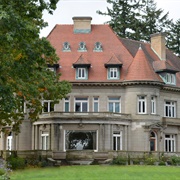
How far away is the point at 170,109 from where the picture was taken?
182 feet

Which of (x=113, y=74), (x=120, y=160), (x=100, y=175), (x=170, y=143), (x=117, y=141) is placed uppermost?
(x=113, y=74)

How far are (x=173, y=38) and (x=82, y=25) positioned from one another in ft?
87.4

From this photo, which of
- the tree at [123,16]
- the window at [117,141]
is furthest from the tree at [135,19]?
the window at [117,141]

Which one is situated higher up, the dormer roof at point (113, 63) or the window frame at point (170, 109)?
the dormer roof at point (113, 63)

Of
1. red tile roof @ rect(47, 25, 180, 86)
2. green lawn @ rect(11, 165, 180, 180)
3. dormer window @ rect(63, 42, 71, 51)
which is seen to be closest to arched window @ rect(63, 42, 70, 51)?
dormer window @ rect(63, 42, 71, 51)

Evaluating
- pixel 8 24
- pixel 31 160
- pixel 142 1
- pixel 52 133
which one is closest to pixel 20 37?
pixel 8 24

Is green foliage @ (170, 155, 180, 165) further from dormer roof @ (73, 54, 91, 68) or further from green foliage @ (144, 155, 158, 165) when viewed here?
dormer roof @ (73, 54, 91, 68)

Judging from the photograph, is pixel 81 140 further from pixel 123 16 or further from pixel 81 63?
pixel 123 16

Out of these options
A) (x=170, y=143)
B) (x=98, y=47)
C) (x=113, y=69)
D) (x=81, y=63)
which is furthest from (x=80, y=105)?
(x=170, y=143)

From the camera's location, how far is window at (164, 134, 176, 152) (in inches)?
2153

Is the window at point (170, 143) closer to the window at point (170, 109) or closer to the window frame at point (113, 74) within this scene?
the window at point (170, 109)

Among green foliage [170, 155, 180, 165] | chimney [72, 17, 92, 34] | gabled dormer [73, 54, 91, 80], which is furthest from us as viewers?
chimney [72, 17, 92, 34]

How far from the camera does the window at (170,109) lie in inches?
2172

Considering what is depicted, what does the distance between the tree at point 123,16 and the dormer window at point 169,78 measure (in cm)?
2291
